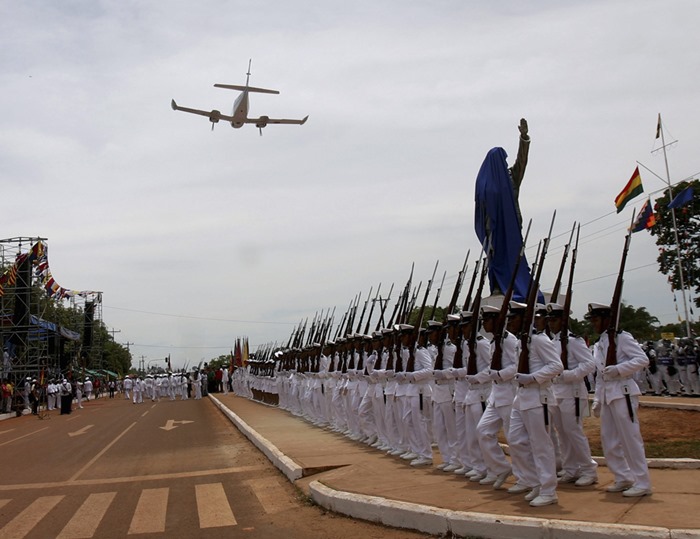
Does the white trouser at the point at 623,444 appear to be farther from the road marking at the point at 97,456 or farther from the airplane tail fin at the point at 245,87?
the airplane tail fin at the point at 245,87

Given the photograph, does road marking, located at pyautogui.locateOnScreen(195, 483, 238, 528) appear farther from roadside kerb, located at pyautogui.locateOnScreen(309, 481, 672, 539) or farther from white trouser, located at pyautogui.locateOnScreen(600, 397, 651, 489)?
white trouser, located at pyautogui.locateOnScreen(600, 397, 651, 489)

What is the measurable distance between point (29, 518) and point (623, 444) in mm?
6397

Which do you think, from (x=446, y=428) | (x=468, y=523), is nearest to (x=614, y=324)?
(x=468, y=523)

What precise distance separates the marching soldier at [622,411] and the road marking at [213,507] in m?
3.80

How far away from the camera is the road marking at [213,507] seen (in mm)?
6969

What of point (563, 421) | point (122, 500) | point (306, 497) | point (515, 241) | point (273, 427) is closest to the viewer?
point (563, 421)

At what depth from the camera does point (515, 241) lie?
43.4 feet

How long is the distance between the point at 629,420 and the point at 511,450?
1128 millimetres

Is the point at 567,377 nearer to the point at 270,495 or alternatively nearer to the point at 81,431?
the point at 270,495

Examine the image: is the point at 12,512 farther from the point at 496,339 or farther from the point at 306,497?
the point at 496,339

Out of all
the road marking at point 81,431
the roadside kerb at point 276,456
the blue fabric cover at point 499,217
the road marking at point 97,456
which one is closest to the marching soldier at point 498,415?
the roadside kerb at point 276,456

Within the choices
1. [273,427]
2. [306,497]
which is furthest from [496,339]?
[273,427]

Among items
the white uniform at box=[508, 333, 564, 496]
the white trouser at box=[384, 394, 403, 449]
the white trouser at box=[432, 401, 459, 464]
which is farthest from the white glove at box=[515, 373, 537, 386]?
the white trouser at box=[384, 394, 403, 449]

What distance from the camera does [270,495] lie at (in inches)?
327
